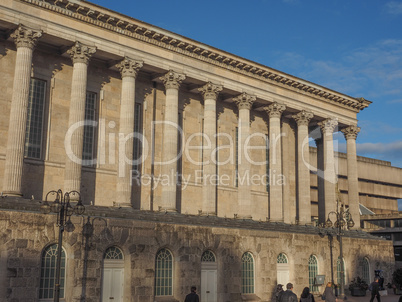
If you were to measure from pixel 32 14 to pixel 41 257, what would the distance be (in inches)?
617

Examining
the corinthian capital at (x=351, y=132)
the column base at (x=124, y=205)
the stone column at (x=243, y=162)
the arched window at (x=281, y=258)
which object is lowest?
the arched window at (x=281, y=258)

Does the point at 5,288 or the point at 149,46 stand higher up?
the point at 149,46

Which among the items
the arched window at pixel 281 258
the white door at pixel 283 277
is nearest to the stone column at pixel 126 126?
the arched window at pixel 281 258

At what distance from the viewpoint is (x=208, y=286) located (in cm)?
3206

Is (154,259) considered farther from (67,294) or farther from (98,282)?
(67,294)

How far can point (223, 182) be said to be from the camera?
43938mm

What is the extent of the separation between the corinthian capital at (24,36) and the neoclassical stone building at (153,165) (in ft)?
0.37

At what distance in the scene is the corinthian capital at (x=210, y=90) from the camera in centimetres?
4081

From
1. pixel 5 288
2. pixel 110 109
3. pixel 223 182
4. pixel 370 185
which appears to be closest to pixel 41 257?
pixel 5 288

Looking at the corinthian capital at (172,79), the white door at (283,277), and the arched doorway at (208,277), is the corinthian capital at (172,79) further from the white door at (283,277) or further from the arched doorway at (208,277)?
the white door at (283,277)

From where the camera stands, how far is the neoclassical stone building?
90.2 feet

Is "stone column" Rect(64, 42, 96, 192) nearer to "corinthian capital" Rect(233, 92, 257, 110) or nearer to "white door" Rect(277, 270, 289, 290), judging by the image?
"corinthian capital" Rect(233, 92, 257, 110)

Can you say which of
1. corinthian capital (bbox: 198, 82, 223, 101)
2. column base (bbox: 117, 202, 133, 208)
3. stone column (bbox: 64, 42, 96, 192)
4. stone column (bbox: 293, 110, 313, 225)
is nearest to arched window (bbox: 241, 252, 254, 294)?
column base (bbox: 117, 202, 133, 208)

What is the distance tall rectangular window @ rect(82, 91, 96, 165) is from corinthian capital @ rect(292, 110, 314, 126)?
2025cm
